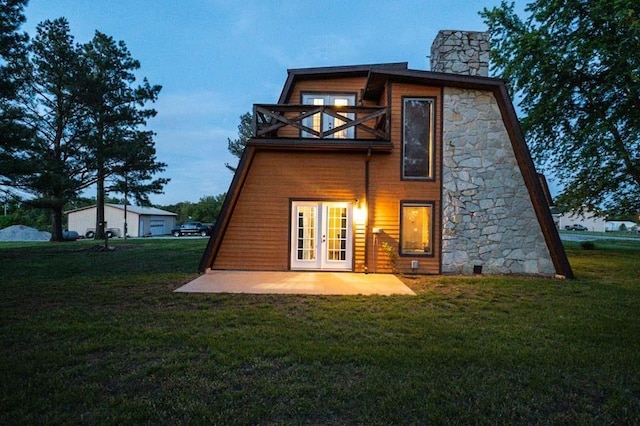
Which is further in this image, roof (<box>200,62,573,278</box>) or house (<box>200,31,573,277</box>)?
house (<box>200,31,573,277</box>)

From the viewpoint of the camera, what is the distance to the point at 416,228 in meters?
9.06

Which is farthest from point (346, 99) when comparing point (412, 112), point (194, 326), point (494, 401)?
point (494, 401)

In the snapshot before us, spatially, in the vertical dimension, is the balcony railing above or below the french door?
above

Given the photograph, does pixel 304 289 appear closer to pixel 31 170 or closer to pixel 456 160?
pixel 456 160

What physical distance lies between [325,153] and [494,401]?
7249 millimetres

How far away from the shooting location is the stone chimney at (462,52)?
973 centimetres

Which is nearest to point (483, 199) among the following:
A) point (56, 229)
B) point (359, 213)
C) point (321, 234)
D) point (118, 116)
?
point (359, 213)

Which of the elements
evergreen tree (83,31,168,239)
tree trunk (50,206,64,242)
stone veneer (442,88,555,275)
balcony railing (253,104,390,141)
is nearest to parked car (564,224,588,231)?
stone veneer (442,88,555,275)

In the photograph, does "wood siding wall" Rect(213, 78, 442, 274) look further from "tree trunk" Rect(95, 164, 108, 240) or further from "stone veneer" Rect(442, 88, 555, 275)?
"tree trunk" Rect(95, 164, 108, 240)

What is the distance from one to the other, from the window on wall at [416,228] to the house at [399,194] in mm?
27

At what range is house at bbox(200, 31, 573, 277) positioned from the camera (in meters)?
8.80

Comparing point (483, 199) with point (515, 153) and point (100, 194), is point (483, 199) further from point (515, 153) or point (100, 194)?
point (100, 194)

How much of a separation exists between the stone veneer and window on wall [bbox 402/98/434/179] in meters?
0.41

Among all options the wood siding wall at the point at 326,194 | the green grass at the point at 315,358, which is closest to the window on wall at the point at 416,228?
the wood siding wall at the point at 326,194
